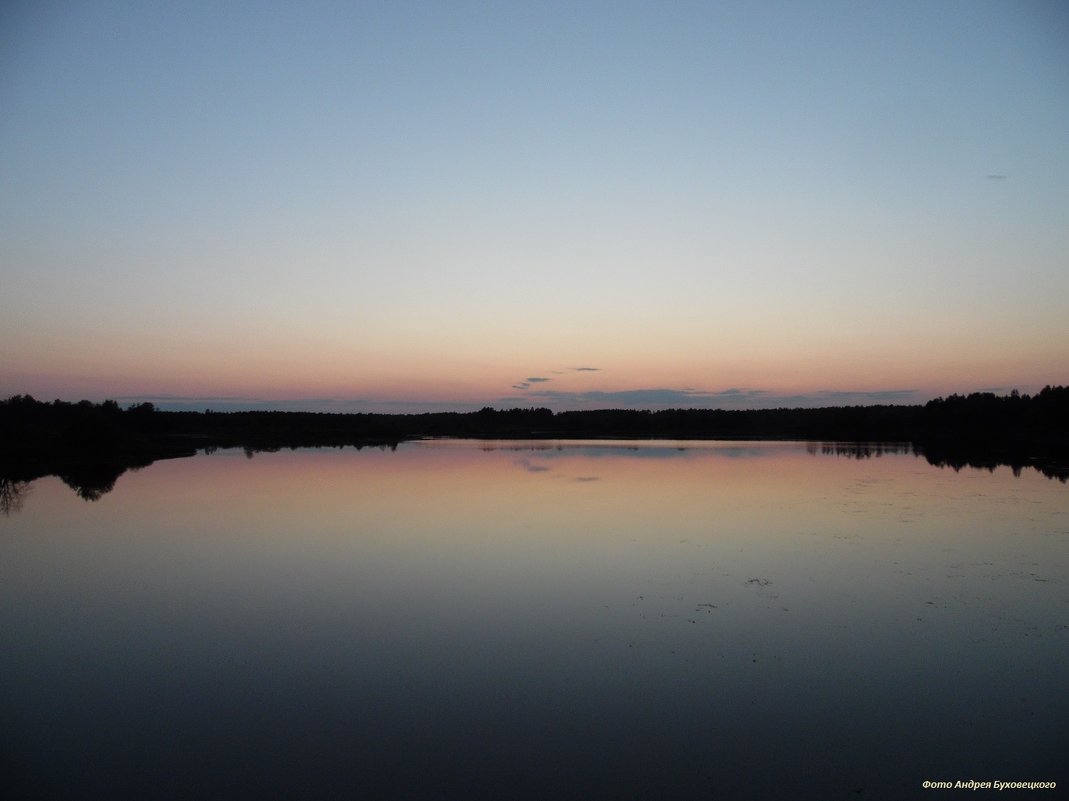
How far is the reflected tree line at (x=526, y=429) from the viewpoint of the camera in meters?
30.2

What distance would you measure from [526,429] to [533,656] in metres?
85.1

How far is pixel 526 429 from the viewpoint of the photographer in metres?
92.2

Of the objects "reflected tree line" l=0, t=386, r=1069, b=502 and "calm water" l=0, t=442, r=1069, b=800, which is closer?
"calm water" l=0, t=442, r=1069, b=800

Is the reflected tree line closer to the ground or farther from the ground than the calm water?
farther from the ground

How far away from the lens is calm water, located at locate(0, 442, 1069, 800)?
494 centimetres

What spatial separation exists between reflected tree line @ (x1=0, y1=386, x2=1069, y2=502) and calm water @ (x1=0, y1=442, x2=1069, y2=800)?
1058 centimetres

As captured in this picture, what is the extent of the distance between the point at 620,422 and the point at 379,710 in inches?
3296

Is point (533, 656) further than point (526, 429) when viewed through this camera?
No

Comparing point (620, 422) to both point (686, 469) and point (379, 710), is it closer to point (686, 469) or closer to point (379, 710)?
point (686, 469)

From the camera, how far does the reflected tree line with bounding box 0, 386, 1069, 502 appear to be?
99.0 feet

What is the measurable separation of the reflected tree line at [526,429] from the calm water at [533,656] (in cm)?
1058

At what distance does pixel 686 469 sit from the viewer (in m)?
29.5

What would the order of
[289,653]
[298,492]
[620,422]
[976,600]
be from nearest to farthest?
[289,653], [976,600], [298,492], [620,422]

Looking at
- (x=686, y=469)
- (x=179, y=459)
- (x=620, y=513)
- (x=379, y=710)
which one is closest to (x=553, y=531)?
(x=620, y=513)
